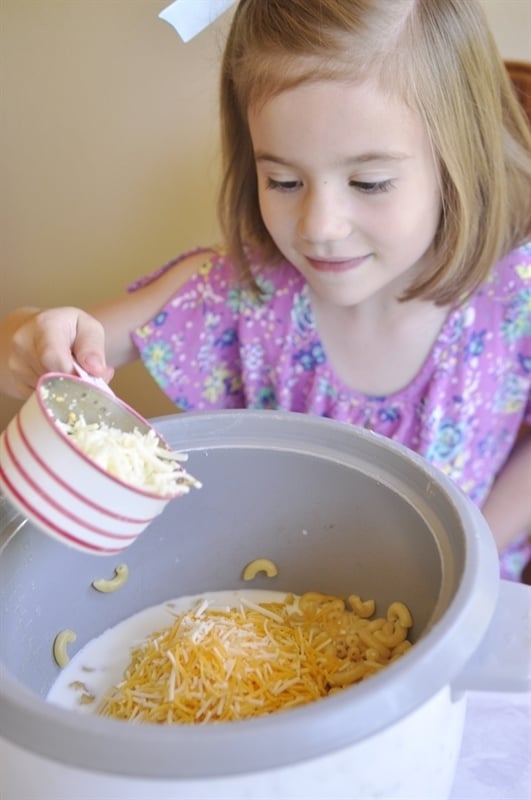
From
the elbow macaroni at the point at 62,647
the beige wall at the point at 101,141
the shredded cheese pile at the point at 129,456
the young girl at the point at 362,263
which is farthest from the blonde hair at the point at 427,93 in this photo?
the elbow macaroni at the point at 62,647

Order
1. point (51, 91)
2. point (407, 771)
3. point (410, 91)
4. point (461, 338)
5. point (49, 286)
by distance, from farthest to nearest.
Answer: point (49, 286) → point (51, 91) → point (461, 338) → point (410, 91) → point (407, 771)

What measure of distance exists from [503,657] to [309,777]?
129mm

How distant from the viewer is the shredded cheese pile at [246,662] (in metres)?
0.53

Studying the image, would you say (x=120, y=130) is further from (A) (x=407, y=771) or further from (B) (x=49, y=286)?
(A) (x=407, y=771)

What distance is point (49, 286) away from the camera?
4.00ft

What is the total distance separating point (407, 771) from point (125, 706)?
0.21m

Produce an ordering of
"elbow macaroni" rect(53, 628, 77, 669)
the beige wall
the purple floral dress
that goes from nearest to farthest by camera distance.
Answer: "elbow macaroni" rect(53, 628, 77, 669)
the purple floral dress
the beige wall

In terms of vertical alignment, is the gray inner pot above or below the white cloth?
above

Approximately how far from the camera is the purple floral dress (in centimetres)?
85

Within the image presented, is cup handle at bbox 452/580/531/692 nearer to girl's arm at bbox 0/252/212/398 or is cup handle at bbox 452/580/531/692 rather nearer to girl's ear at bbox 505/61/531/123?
girl's arm at bbox 0/252/212/398

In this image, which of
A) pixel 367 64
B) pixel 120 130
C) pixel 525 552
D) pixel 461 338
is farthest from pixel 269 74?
pixel 525 552

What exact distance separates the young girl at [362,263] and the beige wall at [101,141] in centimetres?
23

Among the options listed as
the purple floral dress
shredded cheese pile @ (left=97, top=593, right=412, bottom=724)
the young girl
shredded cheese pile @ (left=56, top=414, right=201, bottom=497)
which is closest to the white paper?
the young girl

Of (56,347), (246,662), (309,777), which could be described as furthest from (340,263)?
(309,777)
